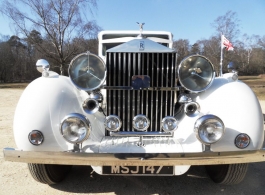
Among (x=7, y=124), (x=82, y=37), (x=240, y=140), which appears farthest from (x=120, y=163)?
(x=82, y=37)

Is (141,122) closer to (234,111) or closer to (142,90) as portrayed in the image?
(142,90)

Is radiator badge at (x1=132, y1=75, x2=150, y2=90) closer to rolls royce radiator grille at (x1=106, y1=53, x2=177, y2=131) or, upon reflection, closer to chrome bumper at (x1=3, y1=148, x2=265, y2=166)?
rolls royce radiator grille at (x1=106, y1=53, x2=177, y2=131)

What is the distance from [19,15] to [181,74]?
17.5 metres

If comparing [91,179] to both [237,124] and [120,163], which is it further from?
[237,124]

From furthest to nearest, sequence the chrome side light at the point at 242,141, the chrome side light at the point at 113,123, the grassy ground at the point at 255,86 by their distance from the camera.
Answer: the grassy ground at the point at 255,86
the chrome side light at the point at 113,123
the chrome side light at the point at 242,141

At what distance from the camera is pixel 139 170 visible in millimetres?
2582

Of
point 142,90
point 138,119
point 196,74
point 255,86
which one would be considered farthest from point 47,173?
point 255,86

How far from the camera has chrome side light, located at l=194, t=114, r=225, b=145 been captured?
2543mm

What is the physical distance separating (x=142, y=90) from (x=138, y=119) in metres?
0.43

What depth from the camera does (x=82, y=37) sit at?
1792 centimetres

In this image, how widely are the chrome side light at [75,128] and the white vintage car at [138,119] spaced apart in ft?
0.03

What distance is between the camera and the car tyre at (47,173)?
2992mm

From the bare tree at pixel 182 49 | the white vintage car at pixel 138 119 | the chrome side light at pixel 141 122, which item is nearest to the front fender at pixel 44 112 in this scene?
the white vintage car at pixel 138 119

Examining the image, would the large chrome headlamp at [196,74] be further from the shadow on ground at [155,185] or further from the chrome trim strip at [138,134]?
the shadow on ground at [155,185]
